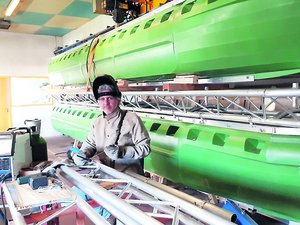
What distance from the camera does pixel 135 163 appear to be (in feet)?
6.74

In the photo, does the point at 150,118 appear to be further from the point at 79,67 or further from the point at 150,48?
the point at 79,67

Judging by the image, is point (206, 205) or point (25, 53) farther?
point (25, 53)

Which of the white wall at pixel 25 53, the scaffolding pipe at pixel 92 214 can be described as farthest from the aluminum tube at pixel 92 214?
the white wall at pixel 25 53

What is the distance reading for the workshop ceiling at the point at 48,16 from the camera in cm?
583

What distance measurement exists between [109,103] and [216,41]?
833 millimetres

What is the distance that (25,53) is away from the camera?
27.4 ft

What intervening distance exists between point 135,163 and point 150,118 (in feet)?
3.94

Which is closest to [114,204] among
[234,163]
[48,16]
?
[234,163]

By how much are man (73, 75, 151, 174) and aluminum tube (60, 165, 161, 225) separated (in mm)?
409

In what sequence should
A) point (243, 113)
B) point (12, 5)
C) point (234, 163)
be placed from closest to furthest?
point (234, 163), point (243, 113), point (12, 5)

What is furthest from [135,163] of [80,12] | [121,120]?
[80,12]

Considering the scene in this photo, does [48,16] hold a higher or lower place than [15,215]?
higher

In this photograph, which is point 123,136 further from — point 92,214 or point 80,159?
point 92,214

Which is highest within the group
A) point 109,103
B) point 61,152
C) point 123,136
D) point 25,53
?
point 25,53
